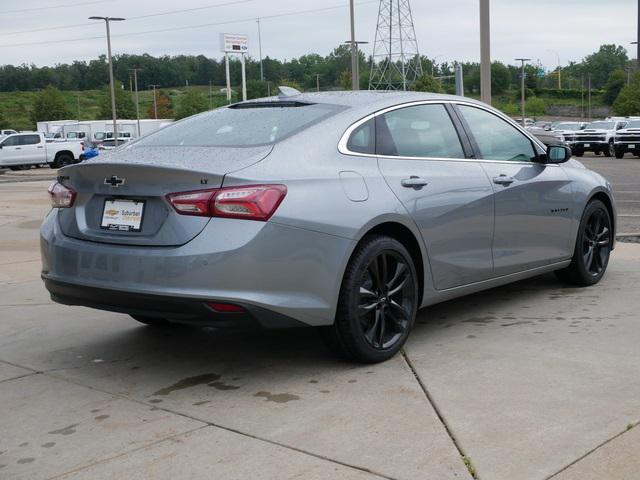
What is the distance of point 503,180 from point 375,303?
1610mm

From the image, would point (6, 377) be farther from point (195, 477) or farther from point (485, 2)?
point (485, 2)

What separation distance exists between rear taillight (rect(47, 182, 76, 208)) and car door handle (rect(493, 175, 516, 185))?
2732mm

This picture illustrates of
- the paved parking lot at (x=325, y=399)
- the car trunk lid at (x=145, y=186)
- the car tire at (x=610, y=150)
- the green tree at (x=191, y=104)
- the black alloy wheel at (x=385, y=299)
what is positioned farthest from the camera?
the green tree at (x=191, y=104)

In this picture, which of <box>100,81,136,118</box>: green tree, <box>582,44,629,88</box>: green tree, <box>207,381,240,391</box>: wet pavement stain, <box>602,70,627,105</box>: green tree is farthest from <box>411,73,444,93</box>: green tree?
<box>582,44,629,88</box>: green tree

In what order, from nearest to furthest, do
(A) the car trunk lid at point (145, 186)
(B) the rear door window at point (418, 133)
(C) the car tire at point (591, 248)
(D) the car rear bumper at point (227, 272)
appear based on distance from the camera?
1. (D) the car rear bumper at point (227, 272)
2. (A) the car trunk lid at point (145, 186)
3. (B) the rear door window at point (418, 133)
4. (C) the car tire at point (591, 248)

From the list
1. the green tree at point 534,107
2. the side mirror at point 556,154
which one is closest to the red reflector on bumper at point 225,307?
the side mirror at point 556,154

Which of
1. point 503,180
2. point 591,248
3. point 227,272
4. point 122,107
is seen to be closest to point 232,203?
point 227,272

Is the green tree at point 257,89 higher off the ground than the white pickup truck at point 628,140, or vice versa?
the green tree at point 257,89

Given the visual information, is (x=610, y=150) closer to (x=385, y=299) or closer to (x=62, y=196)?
(x=385, y=299)

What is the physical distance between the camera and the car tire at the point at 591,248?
6.84 meters

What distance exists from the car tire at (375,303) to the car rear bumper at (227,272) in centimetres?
12

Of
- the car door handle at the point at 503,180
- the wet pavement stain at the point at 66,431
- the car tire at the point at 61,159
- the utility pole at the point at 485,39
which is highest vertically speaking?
the utility pole at the point at 485,39

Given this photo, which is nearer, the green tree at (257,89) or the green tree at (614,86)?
the green tree at (257,89)

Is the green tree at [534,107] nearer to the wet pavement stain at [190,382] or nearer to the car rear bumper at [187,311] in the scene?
the wet pavement stain at [190,382]
